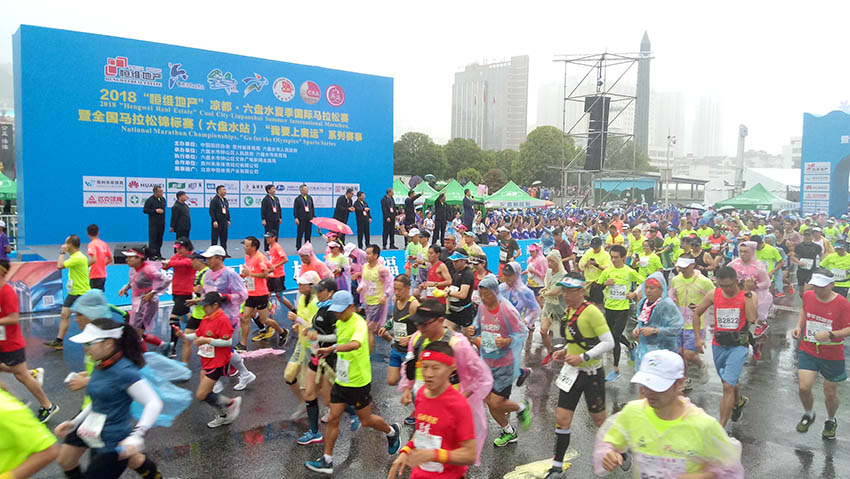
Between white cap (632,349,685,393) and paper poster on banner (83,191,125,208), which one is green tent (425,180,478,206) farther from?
white cap (632,349,685,393)

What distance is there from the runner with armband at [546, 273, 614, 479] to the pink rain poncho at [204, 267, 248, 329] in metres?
4.10

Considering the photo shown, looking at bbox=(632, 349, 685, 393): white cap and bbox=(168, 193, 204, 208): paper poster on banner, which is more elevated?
bbox=(168, 193, 204, 208): paper poster on banner

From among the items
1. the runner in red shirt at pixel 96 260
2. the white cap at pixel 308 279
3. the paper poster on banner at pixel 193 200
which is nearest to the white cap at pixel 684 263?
the white cap at pixel 308 279

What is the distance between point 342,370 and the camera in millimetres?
5543

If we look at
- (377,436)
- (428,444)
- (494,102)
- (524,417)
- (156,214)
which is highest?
(494,102)

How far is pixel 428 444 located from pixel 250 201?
60.0 feet

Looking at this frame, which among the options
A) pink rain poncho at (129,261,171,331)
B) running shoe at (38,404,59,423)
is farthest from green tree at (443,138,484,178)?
running shoe at (38,404,59,423)

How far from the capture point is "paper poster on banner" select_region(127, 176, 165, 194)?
18297mm

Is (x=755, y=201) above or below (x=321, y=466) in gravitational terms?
above

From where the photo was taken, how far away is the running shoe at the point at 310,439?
623 cm

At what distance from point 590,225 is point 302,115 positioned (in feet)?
40.9

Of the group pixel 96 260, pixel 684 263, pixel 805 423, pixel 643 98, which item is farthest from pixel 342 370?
pixel 643 98

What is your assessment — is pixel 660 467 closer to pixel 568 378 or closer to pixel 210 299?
pixel 568 378

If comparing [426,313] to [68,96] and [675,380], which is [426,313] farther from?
[68,96]
